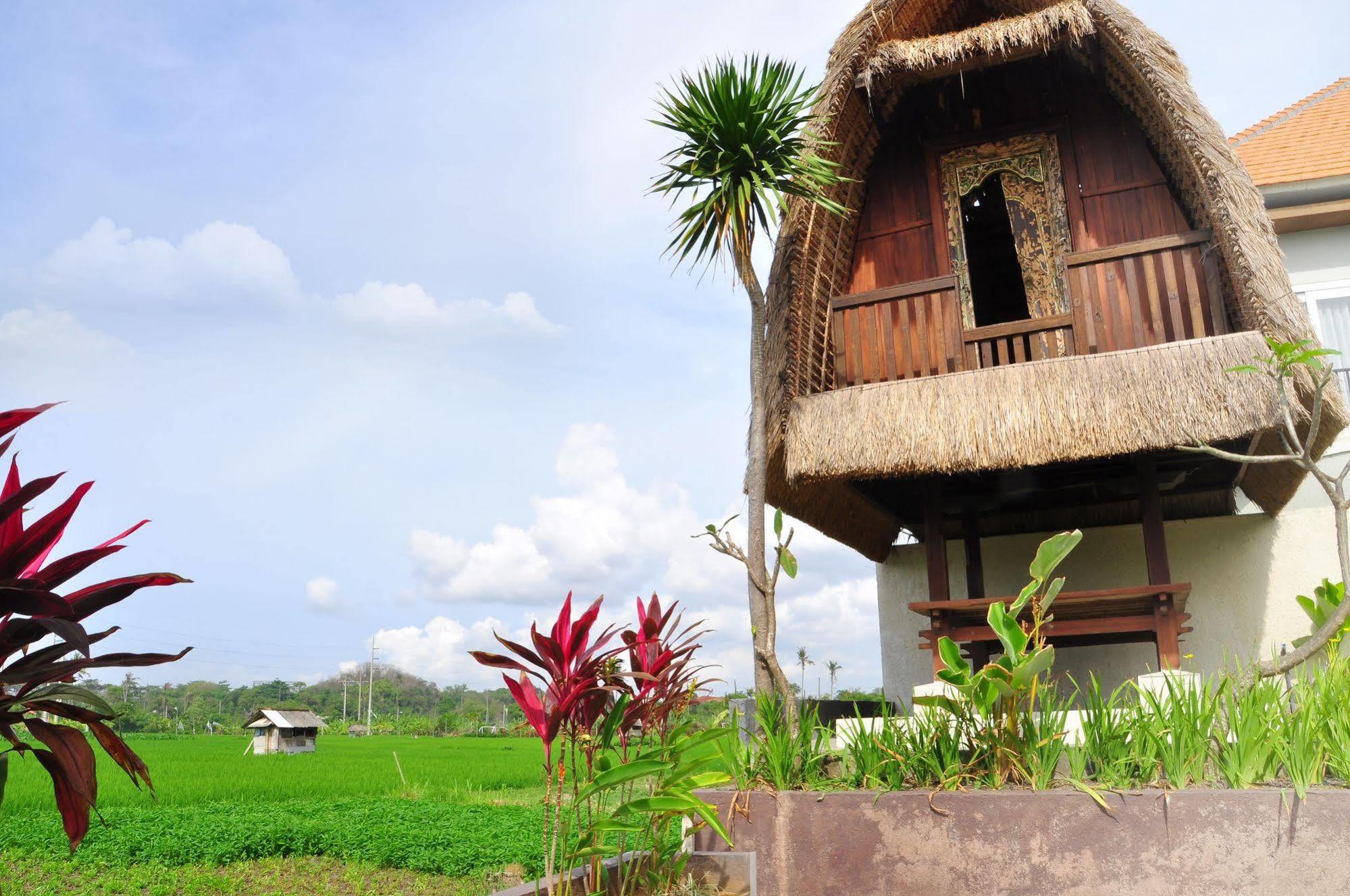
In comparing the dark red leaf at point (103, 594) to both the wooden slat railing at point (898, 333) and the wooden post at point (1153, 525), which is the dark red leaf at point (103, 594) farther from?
the wooden post at point (1153, 525)

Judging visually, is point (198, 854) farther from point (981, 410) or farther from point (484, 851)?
point (981, 410)

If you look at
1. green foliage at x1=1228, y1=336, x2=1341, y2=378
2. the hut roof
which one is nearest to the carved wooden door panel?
green foliage at x1=1228, y1=336, x2=1341, y2=378

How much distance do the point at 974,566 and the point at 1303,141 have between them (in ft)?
17.7

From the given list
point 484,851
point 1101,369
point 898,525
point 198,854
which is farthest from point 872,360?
point 198,854

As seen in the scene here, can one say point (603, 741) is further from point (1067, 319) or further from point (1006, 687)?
point (1067, 319)

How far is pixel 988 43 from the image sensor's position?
5.88 metres

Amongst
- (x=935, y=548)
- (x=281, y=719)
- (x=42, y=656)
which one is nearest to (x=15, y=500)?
(x=42, y=656)

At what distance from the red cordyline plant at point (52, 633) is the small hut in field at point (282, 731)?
27773mm

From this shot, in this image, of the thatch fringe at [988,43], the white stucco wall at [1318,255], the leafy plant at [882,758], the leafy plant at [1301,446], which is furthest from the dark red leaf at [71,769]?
the white stucco wall at [1318,255]

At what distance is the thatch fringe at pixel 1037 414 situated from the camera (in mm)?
5156

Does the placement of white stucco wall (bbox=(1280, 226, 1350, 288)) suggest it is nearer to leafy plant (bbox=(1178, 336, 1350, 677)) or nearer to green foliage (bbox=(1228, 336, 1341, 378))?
leafy plant (bbox=(1178, 336, 1350, 677))

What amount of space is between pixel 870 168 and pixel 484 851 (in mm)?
5253

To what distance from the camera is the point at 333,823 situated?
693 cm

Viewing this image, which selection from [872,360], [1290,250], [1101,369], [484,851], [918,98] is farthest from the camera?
[1290,250]
